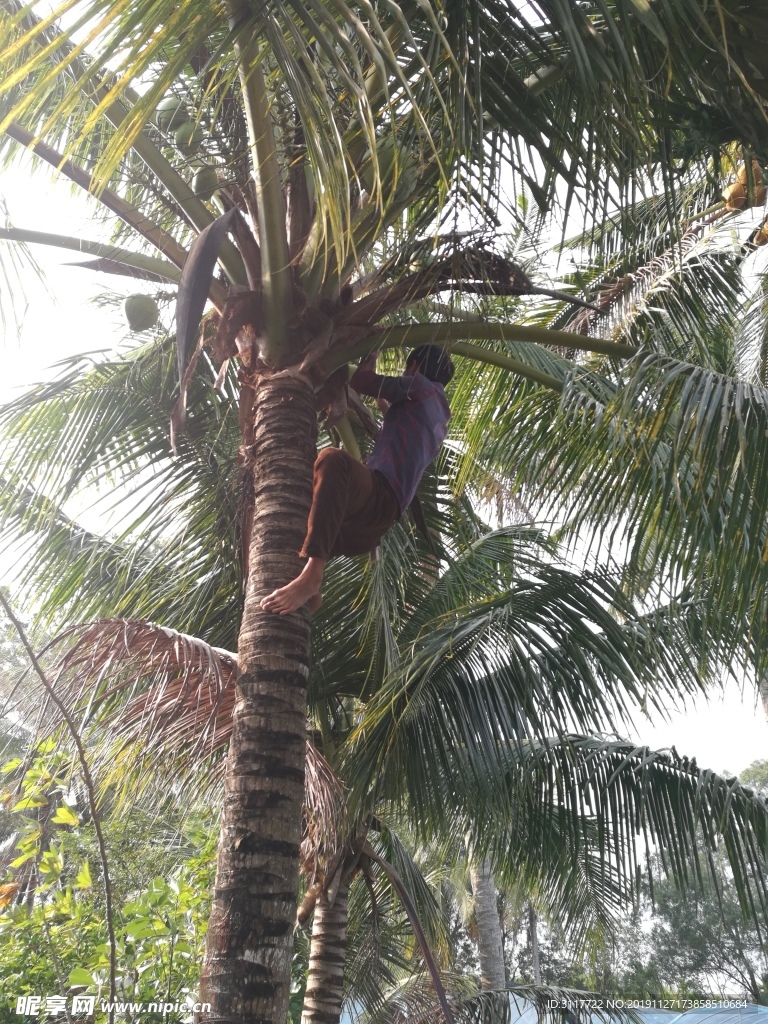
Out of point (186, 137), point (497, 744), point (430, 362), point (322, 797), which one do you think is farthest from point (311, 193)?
point (497, 744)

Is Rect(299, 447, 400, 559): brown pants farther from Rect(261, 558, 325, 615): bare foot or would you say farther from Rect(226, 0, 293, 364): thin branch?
Rect(226, 0, 293, 364): thin branch

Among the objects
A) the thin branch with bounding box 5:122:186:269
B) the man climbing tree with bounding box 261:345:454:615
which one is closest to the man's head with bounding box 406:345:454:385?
the man climbing tree with bounding box 261:345:454:615

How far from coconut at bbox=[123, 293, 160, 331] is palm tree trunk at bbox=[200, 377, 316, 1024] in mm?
743

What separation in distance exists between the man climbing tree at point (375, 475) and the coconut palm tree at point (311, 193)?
10 cm

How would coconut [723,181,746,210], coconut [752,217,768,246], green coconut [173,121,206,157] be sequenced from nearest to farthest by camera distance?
green coconut [173,121,206,157], coconut [723,181,746,210], coconut [752,217,768,246]

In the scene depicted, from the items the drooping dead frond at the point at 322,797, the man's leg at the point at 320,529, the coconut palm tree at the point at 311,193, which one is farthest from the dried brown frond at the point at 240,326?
the drooping dead frond at the point at 322,797

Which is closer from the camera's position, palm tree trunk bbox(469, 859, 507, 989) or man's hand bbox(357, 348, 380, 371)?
man's hand bbox(357, 348, 380, 371)

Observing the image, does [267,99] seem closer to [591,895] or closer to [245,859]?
[245,859]

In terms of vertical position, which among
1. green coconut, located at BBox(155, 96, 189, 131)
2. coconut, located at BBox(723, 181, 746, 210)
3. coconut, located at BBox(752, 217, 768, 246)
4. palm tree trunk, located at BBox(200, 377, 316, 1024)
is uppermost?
coconut, located at BBox(752, 217, 768, 246)

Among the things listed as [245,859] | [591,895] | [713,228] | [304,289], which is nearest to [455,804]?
[591,895]

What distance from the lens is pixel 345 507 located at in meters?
2.42

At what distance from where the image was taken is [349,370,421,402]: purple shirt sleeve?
279cm

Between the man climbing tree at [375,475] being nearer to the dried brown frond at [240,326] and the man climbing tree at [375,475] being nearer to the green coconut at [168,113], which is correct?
the dried brown frond at [240,326]

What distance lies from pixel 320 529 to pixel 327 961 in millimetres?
3686
